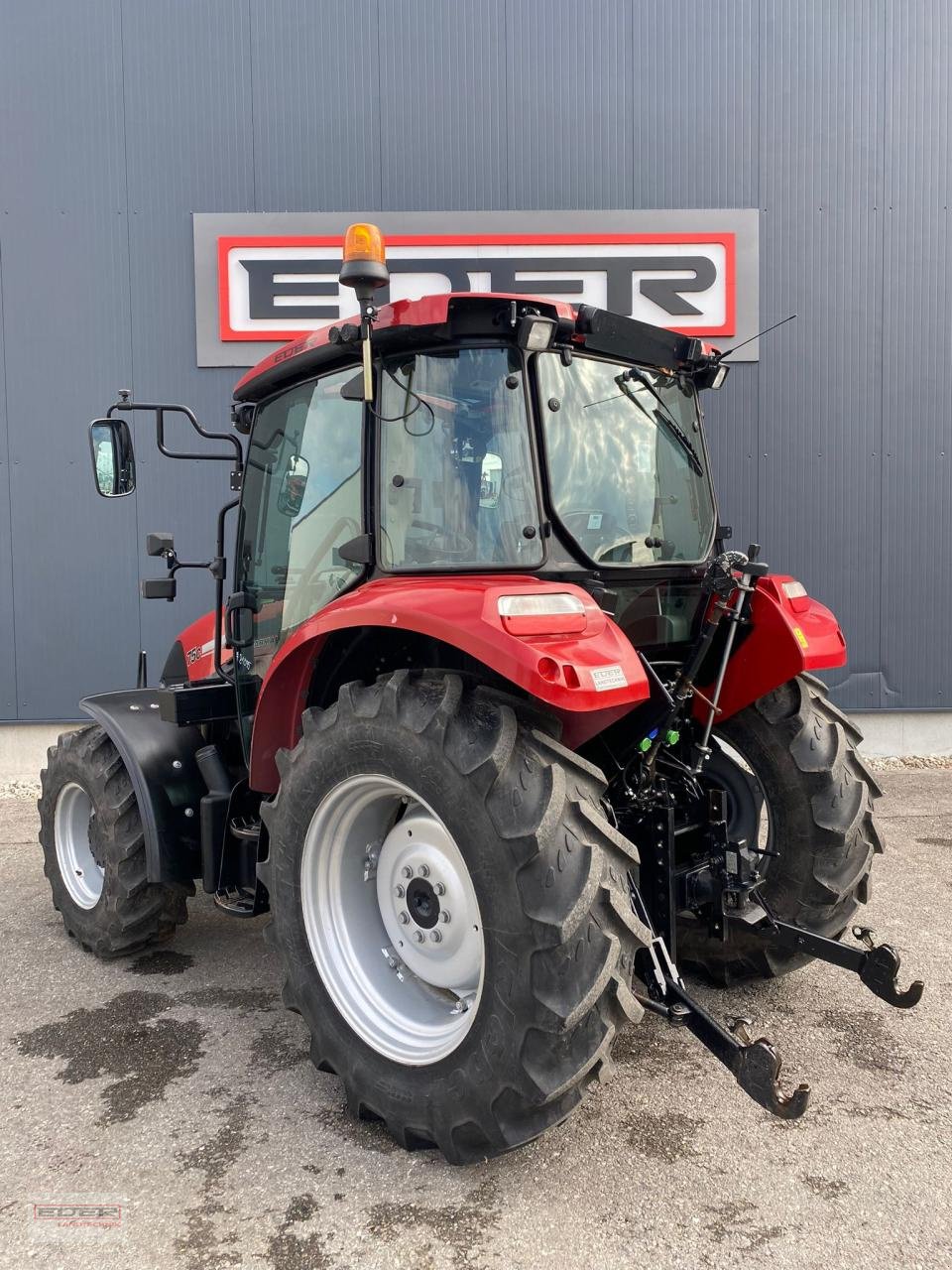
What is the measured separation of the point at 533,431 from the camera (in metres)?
2.52

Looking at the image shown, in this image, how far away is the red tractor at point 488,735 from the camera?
2.12m

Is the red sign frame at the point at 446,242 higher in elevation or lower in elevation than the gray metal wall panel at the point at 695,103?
lower

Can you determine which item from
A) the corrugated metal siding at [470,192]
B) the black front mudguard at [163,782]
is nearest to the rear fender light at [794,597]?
the black front mudguard at [163,782]

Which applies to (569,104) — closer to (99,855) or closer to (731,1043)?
(99,855)

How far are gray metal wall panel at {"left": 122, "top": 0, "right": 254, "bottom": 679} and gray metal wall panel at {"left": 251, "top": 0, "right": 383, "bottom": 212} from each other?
0.42 feet

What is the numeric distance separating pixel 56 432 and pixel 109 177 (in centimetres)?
187

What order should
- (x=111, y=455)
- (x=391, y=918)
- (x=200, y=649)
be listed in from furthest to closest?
(x=200, y=649) → (x=111, y=455) → (x=391, y=918)

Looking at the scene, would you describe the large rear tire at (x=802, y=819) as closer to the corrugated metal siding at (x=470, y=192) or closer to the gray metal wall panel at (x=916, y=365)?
→ the corrugated metal siding at (x=470, y=192)

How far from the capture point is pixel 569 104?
6.55m

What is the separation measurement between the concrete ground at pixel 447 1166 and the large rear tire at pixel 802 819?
228 millimetres

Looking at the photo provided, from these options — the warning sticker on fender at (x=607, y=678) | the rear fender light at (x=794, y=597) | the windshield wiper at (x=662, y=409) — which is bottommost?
the warning sticker on fender at (x=607, y=678)

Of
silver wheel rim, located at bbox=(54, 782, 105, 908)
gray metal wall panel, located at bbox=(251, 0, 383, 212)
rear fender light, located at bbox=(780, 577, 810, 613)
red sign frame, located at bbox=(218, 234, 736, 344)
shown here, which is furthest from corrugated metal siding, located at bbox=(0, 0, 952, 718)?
rear fender light, located at bbox=(780, 577, 810, 613)

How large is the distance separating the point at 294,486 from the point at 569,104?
488cm

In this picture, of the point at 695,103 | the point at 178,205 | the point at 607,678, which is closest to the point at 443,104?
the point at 695,103
